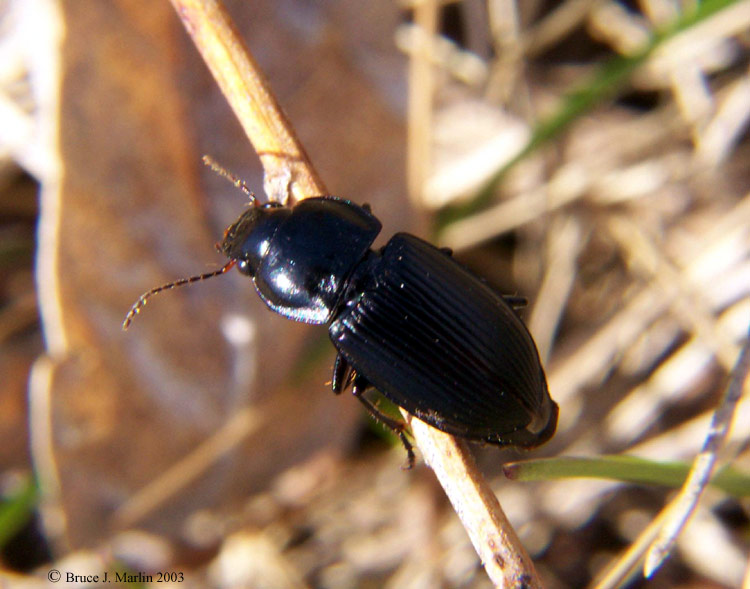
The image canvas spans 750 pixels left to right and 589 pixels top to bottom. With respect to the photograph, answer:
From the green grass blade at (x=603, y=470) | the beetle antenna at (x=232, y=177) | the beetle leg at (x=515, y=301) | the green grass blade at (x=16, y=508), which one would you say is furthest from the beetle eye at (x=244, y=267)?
the green grass blade at (x=16, y=508)

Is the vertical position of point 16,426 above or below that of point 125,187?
below

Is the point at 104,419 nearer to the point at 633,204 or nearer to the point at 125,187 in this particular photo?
the point at 125,187

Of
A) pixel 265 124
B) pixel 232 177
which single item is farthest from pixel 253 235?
pixel 265 124

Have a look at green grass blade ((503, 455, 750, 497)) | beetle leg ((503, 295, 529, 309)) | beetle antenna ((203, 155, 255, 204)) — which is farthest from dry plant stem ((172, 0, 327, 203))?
green grass blade ((503, 455, 750, 497))

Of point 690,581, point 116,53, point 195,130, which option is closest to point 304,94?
point 195,130

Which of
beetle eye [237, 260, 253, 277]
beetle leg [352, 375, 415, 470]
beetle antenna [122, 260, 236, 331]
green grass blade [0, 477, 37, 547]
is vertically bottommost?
beetle leg [352, 375, 415, 470]

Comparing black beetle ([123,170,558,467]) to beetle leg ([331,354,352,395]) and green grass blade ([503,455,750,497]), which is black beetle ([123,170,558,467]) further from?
green grass blade ([503,455,750,497])
